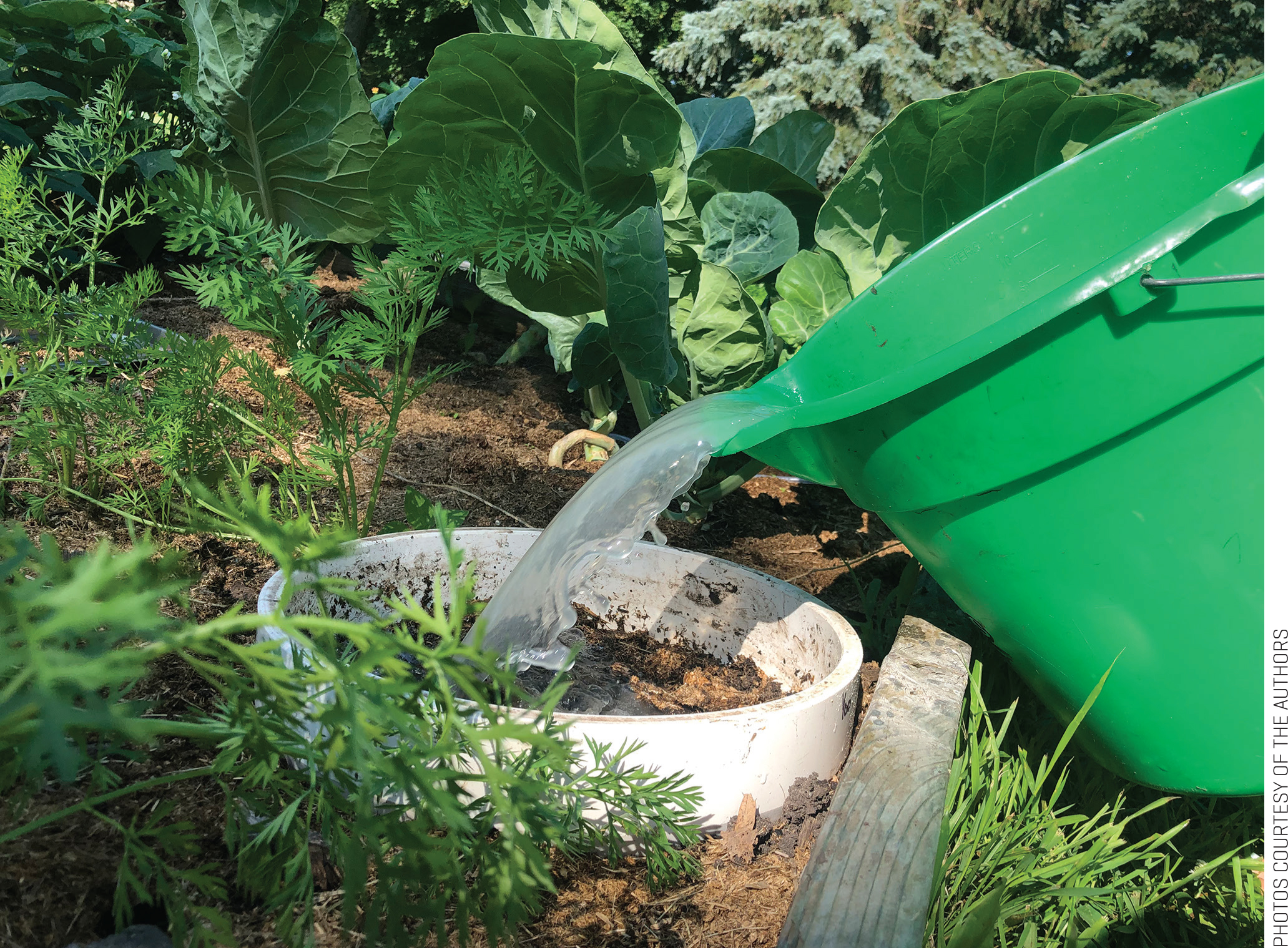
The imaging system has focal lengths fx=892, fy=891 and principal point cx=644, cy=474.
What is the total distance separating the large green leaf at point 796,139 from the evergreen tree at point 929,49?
3636 millimetres

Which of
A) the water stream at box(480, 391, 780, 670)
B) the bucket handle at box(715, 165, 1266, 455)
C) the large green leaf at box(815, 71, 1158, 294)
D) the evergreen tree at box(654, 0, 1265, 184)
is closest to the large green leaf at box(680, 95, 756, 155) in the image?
the large green leaf at box(815, 71, 1158, 294)

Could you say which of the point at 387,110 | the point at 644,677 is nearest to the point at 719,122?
the point at 387,110

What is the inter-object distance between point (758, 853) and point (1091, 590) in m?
0.51

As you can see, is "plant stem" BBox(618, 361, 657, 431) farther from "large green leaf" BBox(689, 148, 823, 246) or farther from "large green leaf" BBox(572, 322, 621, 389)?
"large green leaf" BBox(689, 148, 823, 246)

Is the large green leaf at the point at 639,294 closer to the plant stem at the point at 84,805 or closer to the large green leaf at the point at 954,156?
the large green leaf at the point at 954,156

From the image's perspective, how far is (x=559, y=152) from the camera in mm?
1742

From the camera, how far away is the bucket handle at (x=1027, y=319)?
887 millimetres

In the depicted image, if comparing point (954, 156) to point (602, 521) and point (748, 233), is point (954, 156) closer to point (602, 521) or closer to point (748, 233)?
point (748, 233)

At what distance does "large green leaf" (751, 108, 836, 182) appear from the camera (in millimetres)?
2475

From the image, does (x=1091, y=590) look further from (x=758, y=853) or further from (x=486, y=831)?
(x=486, y=831)

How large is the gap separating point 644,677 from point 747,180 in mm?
1373

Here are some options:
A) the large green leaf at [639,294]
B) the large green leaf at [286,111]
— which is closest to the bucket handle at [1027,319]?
the large green leaf at [639,294]

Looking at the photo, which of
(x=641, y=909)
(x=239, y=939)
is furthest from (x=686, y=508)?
(x=239, y=939)

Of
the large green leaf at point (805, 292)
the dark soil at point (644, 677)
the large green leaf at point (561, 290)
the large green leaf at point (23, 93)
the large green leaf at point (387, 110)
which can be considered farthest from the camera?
the large green leaf at point (387, 110)
